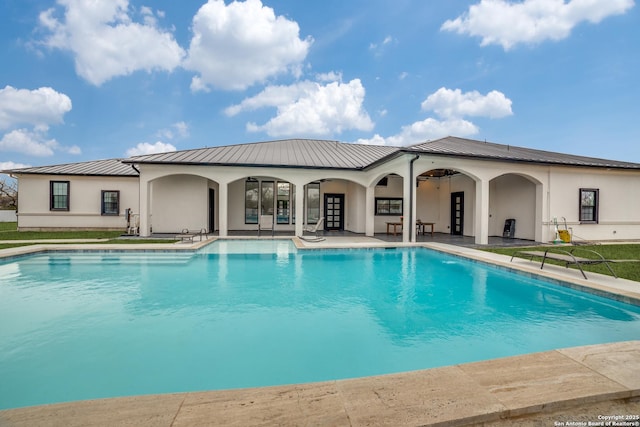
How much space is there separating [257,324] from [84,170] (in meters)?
17.0

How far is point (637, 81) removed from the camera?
13492 mm

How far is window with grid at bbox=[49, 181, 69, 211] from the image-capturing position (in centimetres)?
1633

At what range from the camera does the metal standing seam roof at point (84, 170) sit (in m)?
16.1

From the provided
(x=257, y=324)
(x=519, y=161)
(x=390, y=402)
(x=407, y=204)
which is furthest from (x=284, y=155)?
(x=390, y=402)

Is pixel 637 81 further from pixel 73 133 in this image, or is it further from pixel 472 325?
pixel 73 133

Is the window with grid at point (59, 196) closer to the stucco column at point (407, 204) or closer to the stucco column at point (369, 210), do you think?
the stucco column at point (369, 210)

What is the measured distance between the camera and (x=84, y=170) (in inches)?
653

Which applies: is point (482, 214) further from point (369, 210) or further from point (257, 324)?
point (257, 324)

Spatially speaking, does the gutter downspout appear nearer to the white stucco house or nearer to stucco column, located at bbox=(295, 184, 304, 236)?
the white stucco house

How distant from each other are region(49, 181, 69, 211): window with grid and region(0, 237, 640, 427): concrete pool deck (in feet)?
59.7

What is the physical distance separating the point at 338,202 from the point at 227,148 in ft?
21.9

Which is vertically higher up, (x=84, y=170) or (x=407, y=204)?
(x=84, y=170)

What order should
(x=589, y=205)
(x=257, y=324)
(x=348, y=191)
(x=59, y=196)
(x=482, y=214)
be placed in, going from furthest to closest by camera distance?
(x=348, y=191) → (x=59, y=196) → (x=589, y=205) → (x=482, y=214) → (x=257, y=324)

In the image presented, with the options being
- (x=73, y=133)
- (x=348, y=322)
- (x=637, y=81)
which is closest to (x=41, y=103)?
(x=73, y=133)
